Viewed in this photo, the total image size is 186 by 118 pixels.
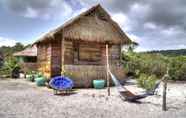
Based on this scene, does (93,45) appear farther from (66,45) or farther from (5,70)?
(5,70)

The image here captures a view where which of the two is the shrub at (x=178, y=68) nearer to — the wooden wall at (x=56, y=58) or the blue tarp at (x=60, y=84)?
the wooden wall at (x=56, y=58)

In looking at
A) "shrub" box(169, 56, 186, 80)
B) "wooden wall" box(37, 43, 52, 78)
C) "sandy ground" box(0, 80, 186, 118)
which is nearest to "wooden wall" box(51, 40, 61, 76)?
"wooden wall" box(37, 43, 52, 78)

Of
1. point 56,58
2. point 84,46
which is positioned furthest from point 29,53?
point 84,46

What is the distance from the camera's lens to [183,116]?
24.5ft

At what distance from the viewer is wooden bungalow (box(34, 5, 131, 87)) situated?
47.5 feet

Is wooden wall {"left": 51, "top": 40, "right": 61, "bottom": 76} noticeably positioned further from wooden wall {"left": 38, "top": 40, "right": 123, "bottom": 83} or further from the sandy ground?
the sandy ground

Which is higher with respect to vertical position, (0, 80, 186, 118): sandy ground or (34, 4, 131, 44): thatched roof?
(34, 4, 131, 44): thatched roof

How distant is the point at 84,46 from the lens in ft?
53.4

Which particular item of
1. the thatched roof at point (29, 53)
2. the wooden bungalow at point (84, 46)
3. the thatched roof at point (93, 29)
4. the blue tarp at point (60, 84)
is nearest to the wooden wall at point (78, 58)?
the wooden bungalow at point (84, 46)

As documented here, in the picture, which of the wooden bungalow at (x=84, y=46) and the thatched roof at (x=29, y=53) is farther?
the thatched roof at (x=29, y=53)

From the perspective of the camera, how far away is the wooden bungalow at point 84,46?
Result: 14484 millimetres

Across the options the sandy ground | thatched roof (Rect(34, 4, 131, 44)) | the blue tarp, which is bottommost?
the sandy ground

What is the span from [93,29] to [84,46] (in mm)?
1374

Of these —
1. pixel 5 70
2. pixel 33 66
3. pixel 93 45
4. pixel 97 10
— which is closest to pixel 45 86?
pixel 93 45
